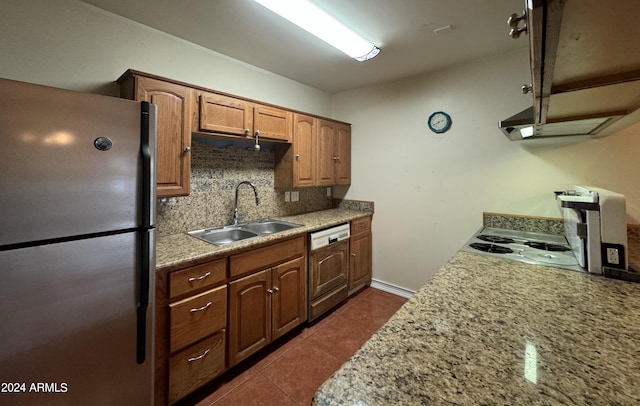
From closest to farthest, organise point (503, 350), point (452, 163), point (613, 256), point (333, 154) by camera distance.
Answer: point (503, 350) < point (613, 256) < point (452, 163) < point (333, 154)

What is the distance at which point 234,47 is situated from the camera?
6.96ft

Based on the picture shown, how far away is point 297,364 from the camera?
1869 millimetres

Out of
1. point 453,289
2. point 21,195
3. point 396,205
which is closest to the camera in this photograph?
point 21,195

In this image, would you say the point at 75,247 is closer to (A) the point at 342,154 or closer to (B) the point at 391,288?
(A) the point at 342,154

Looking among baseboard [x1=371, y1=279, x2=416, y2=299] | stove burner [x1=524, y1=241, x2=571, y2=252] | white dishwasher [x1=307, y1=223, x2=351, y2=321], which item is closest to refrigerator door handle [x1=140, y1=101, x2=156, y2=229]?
white dishwasher [x1=307, y1=223, x2=351, y2=321]

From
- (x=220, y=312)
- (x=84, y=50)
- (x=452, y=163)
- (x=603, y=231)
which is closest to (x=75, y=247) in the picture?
(x=220, y=312)

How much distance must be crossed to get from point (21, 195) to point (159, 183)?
72 centimetres

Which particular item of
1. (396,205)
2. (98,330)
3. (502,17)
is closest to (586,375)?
(98,330)

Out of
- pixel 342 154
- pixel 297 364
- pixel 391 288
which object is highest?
pixel 342 154

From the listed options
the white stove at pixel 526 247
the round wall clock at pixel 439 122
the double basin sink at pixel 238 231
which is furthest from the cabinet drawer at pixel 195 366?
the round wall clock at pixel 439 122

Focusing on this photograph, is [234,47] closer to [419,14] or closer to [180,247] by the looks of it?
[419,14]

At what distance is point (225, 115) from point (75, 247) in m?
1.29

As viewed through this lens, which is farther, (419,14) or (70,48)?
(419,14)

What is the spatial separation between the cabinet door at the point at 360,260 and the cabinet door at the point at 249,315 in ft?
3.78
